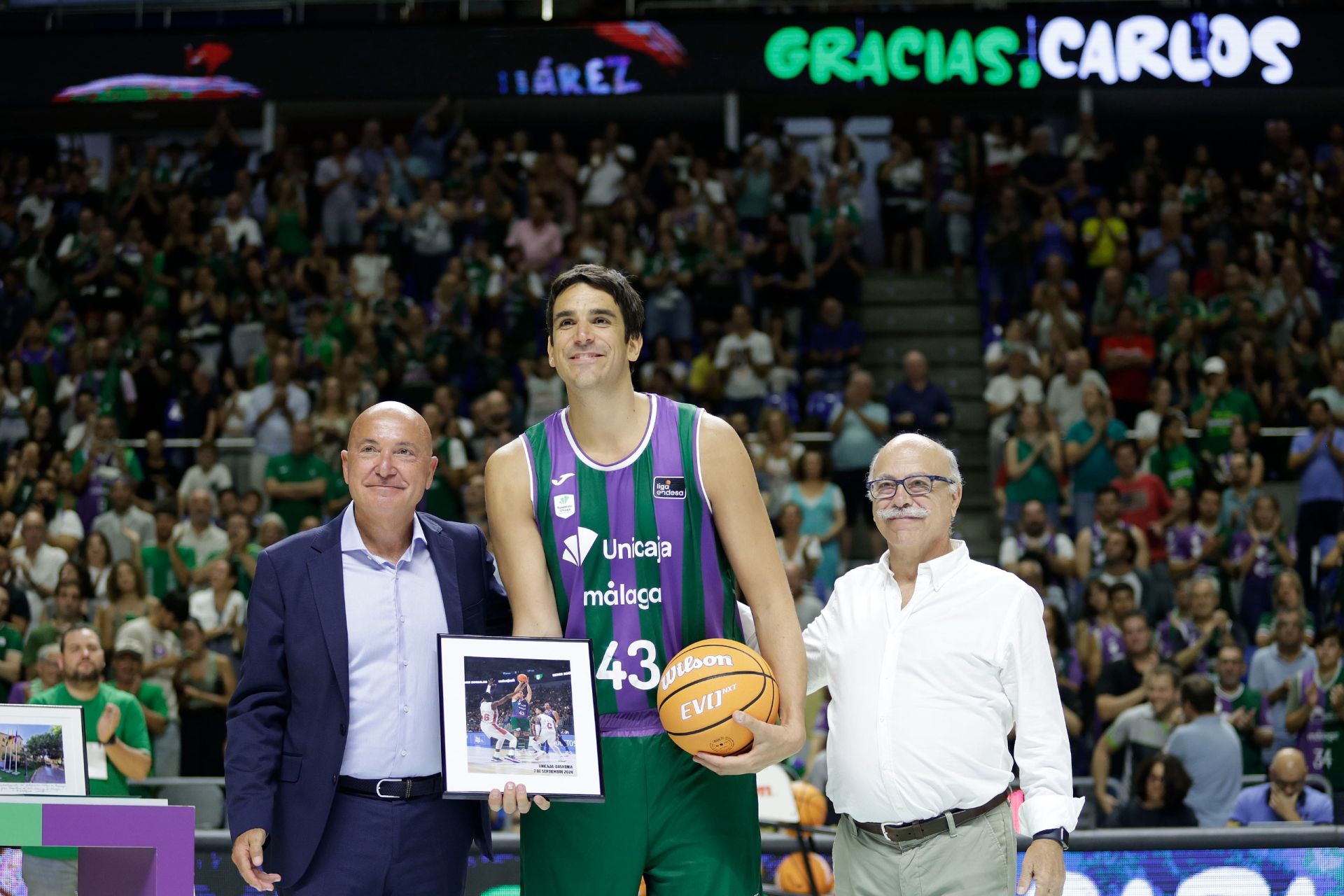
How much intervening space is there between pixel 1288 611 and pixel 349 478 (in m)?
7.26

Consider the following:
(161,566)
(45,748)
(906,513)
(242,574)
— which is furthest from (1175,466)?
(45,748)

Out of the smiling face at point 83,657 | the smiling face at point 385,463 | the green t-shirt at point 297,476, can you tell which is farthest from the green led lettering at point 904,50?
the smiling face at point 385,463

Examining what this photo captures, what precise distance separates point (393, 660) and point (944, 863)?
1530mm

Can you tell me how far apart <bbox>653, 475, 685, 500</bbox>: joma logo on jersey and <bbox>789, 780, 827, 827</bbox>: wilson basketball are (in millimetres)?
3815

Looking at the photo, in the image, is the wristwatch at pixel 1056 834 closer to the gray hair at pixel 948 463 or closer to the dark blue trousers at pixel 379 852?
the gray hair at pixel 948 463

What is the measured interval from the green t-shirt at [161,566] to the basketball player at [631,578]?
7606 mm

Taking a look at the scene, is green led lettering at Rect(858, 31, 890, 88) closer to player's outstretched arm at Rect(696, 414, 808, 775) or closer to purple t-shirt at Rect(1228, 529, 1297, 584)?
purple t-shirt at Rect(1228, 529, 1297, 584)

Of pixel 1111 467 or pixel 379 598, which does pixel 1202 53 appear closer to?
pixel 1111 467

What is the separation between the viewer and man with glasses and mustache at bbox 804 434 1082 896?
3.88 m

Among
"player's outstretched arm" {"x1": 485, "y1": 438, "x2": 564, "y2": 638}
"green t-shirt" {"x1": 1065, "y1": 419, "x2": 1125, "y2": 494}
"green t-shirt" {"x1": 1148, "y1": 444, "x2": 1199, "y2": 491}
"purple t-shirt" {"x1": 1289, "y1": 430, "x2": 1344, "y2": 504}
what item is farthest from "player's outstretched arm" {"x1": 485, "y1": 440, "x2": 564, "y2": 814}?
"purple t-shirt" {"x1": 1289, "y1": 430, "x2": 1344, "y2": 504}

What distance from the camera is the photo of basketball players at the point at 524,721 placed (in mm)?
3752

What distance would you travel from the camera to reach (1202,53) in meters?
12.3

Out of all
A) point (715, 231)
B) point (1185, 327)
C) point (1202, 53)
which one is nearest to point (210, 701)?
point (715, 231)

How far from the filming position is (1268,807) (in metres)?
7.78
